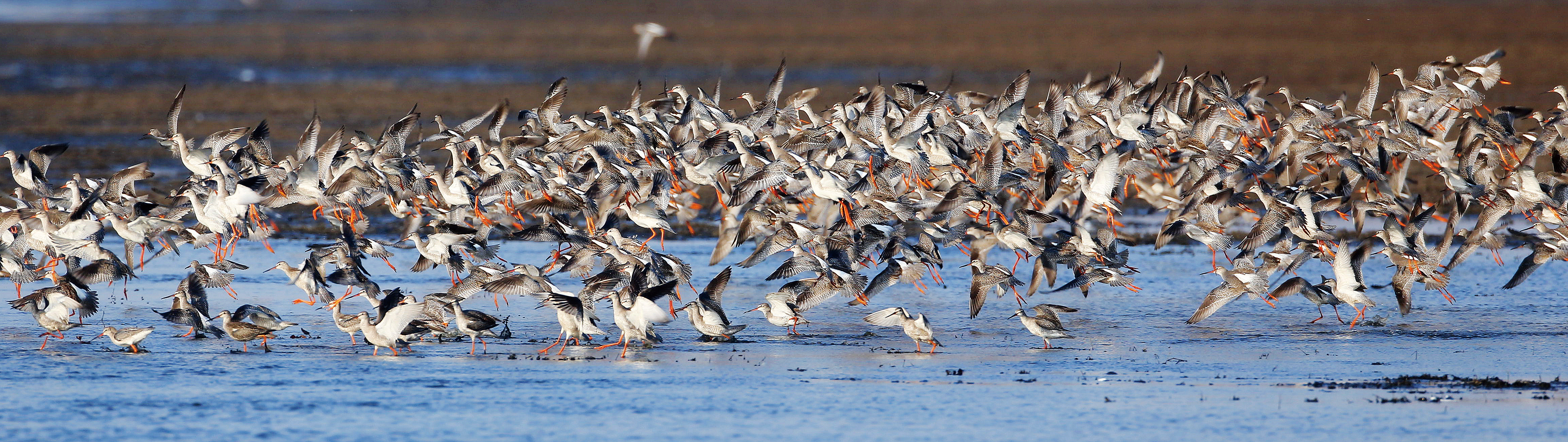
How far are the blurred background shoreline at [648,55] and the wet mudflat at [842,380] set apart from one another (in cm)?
881

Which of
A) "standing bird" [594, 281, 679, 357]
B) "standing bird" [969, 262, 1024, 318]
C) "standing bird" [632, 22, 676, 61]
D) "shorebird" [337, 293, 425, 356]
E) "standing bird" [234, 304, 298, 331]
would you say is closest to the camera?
"shorebird" [337, 293, 425, 356]

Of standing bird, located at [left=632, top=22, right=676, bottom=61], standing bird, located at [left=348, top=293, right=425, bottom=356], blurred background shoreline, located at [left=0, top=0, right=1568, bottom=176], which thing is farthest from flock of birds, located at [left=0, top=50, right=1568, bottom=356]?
standing bird, located at [left=632, top=22, right=676, bottom=61]

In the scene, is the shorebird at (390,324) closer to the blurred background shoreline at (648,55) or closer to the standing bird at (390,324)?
the standing bird at (390,324)

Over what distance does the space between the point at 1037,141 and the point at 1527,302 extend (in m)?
4.43

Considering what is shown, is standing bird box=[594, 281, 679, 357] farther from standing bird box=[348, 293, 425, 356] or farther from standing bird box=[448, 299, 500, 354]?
standing bird box=[348, 293, 425, 356]

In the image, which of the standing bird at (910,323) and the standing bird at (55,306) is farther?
the standing bird at (55,306)

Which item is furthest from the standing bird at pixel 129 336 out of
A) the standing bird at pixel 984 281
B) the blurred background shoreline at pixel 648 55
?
the blurred background shoreline at pixel 648 55

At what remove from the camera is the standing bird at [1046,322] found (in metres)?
12.0

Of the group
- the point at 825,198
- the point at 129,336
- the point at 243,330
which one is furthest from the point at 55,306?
the point at 825,198

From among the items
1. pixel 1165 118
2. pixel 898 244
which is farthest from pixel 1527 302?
pixel 898 244

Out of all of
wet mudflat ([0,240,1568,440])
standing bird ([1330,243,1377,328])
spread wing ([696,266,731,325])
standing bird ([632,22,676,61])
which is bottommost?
wet mudflat ([0,240,1568,440])

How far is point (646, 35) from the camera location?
33.4 meters

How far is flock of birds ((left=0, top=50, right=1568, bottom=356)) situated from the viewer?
12711mm

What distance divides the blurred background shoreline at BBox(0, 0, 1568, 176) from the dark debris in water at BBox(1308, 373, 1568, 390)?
1084 centimetres
